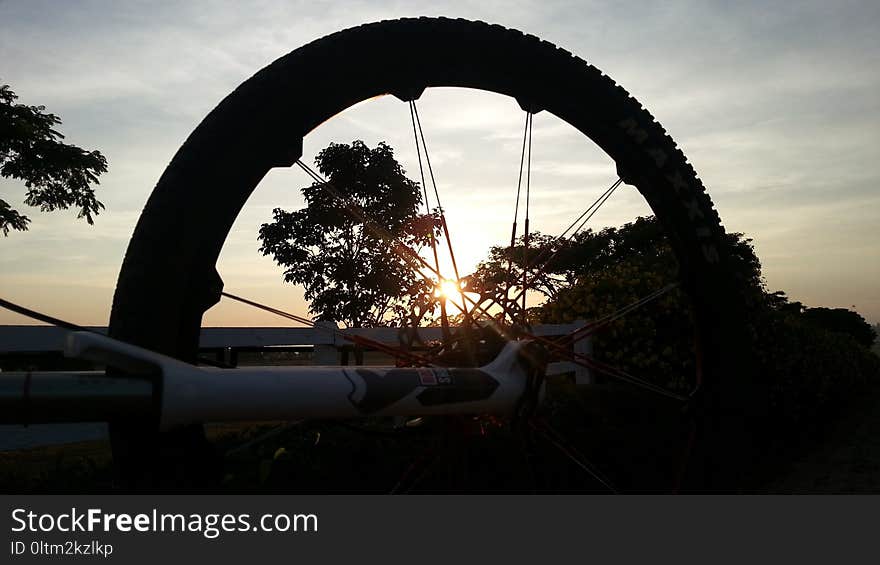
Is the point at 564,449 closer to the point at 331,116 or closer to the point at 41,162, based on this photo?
the point at 331,116

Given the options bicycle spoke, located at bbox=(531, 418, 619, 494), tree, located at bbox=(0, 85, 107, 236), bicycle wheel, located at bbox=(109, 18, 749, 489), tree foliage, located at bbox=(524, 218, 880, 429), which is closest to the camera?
bicycle wheel, located at bbox=(109, 18, 749, 489)

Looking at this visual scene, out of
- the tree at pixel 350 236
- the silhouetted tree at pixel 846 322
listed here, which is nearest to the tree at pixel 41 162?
the tree at pixel 350 236

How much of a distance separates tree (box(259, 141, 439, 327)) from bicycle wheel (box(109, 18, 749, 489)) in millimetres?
12596

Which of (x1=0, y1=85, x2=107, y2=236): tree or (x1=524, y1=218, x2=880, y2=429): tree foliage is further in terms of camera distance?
(x1=0, y1=85, x2=107, y2=236): tree

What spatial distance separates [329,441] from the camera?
4.16 meters

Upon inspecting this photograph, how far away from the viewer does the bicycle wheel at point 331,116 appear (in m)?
2.33

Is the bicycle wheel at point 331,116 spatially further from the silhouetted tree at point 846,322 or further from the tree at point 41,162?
the silhouetted tree at point 846,322

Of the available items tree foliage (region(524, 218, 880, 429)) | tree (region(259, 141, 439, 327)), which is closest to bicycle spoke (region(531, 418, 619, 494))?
tree foliage (region(524, 218, 880, 429))

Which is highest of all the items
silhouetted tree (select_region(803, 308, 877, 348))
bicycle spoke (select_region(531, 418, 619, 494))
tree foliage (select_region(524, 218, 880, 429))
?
silhouetted tree (select_region(803, 308, 877, 348))

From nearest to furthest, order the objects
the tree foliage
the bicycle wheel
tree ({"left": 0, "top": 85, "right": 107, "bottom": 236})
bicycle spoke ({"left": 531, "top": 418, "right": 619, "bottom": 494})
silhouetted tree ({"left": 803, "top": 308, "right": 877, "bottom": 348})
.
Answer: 1. the bicycle wheel
2. bicycle spoke ({"left": 531, "top": 418, "right": 619, "bottom": 494})
3. the tree foliage
4. tree ({"left": 0, "top": 85, "right": 107, "bottom": 236})
5. silhouetted tree ({"left": 803, "top": 308, "right": 877, "bottom": 348})

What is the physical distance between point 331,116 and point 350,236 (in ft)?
49.1

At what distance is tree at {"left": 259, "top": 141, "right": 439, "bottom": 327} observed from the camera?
16781mm

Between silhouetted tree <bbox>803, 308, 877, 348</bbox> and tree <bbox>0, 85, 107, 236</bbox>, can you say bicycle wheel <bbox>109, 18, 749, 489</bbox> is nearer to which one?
tree <bbox>0, 85, 107, 236</bbox>
